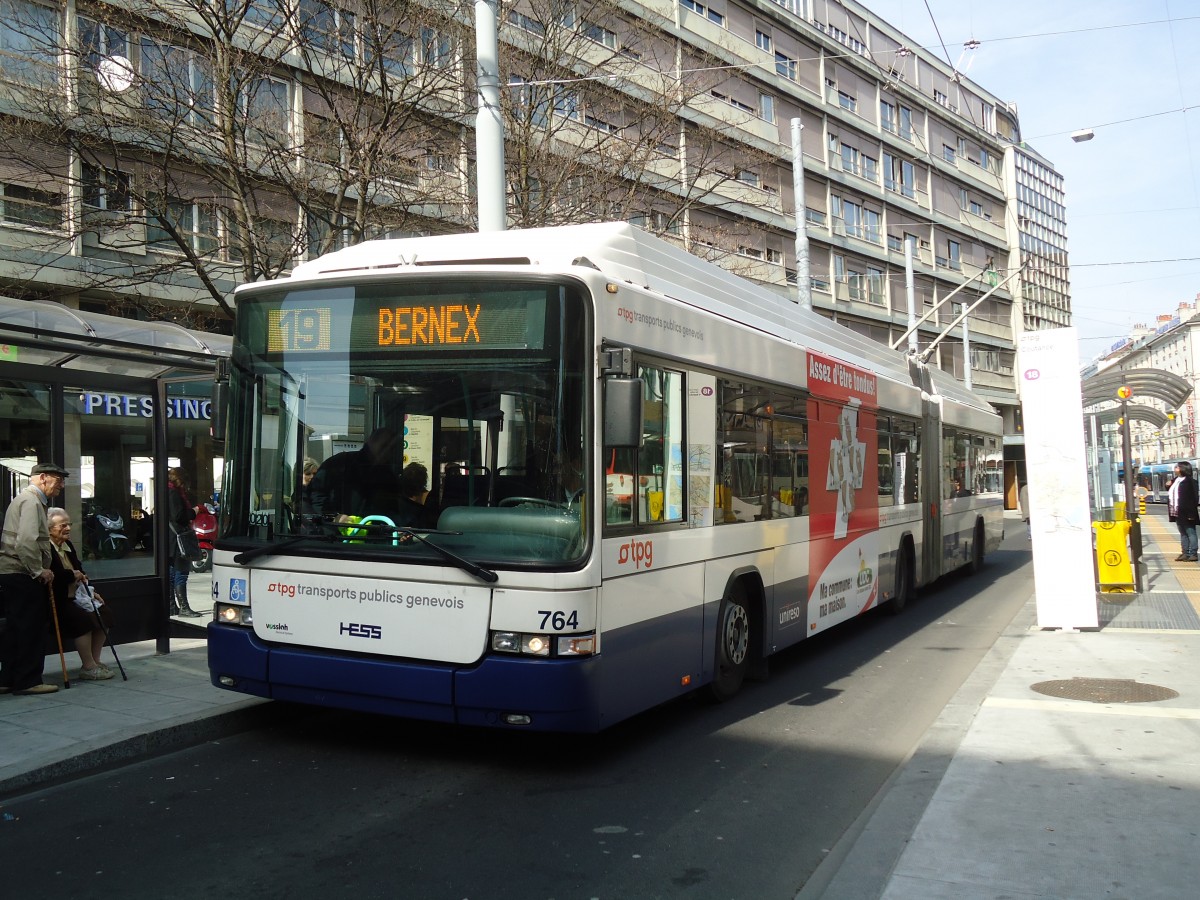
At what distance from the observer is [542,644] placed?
19.1 ft

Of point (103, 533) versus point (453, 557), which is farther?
point (103, 533)

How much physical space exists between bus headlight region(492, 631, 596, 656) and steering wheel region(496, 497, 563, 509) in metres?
0.69

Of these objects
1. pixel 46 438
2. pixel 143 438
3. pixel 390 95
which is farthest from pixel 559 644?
pixel 390 95

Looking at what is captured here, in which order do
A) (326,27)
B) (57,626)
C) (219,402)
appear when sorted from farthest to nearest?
(326,27)
(57,626)
(219,402)

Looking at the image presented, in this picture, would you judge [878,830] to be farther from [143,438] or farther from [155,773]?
[143,438]

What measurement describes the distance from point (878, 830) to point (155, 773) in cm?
402

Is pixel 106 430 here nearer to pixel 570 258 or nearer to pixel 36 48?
pixel 36 48

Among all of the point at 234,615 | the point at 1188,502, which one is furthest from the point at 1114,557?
the point at 234,615

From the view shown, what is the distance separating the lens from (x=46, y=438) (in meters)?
9.74

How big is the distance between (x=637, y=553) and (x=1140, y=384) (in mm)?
13939

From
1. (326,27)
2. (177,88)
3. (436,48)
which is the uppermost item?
(436,48)

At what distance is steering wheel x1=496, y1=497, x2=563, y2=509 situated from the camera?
233 inches

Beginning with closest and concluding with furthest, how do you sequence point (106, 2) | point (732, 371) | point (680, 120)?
1. point (732, 371)
2. point (106, 2)
3. point (680, 120)

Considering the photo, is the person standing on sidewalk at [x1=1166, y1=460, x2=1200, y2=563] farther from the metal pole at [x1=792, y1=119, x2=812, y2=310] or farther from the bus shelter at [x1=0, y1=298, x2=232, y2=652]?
the bus shelter at [x1=0, y1=298, x2=232, y2=652]
